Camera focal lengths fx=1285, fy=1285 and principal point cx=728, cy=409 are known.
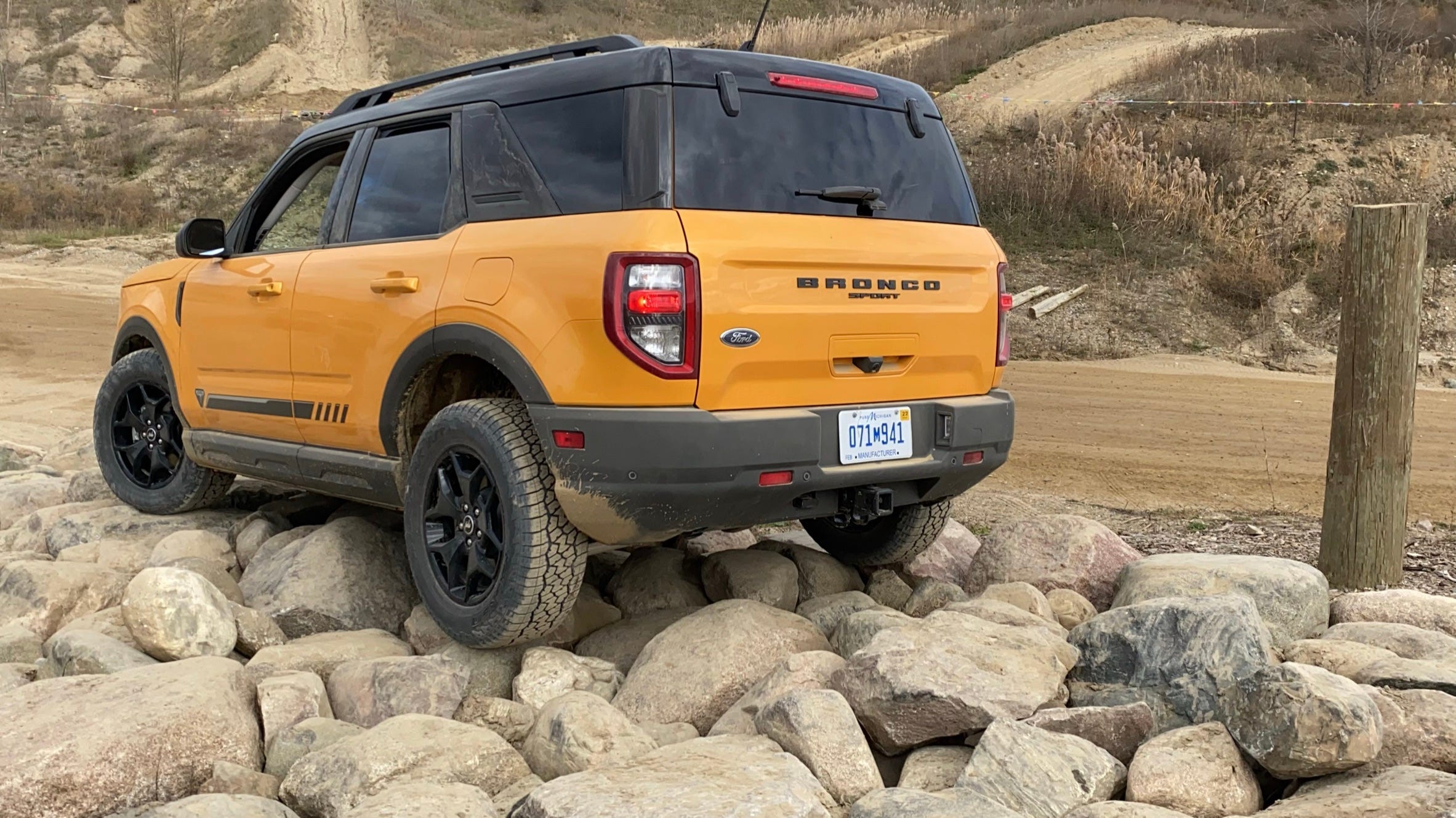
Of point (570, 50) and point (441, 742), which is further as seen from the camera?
point (570, 50)

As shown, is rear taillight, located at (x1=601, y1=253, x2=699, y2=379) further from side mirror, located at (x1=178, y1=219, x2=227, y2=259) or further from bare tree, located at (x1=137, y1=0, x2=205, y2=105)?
bare tree, located at (x1=137, y1=0, x2=205, y2=105)

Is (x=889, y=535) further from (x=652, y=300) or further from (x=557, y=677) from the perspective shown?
(x=652, y=300)

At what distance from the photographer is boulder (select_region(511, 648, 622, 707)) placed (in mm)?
4629

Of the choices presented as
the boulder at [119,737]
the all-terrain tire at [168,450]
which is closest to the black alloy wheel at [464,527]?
the boulder at [119,737]

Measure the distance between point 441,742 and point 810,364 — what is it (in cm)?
173

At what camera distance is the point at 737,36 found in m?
32.9

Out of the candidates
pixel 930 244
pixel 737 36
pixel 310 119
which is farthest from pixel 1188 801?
pixel 310 119

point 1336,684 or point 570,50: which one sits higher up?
point 570,50

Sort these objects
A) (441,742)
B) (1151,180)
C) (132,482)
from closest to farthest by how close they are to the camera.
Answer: (441,742), (132,482), (1151,180)

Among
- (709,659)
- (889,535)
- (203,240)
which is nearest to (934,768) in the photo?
(709,659)

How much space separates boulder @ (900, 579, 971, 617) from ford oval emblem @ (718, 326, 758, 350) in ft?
5.88

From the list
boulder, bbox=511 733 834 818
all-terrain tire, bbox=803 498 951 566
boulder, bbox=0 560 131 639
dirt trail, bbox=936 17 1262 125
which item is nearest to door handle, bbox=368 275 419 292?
boulder, bbox=0 560 131 639

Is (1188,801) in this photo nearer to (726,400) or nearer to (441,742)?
(726,400)

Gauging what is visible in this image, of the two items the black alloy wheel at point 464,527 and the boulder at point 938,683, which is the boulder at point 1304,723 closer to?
the boulder at point 938,683
